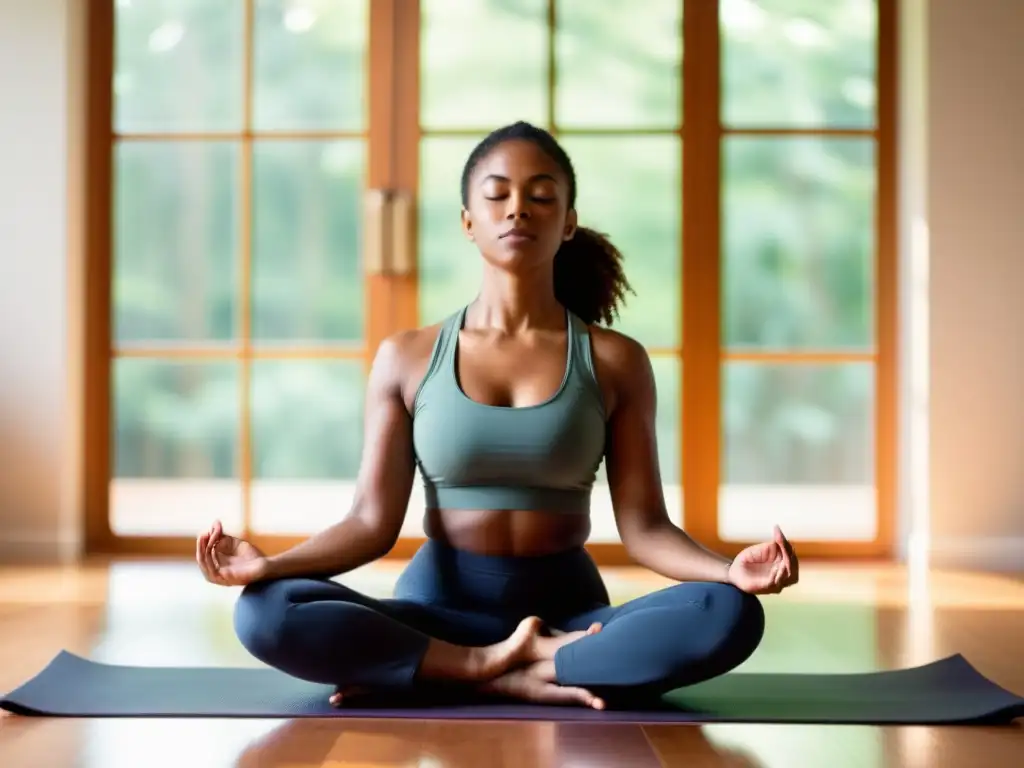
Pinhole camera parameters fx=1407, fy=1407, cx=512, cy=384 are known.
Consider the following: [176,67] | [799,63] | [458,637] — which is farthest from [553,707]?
[176,67]

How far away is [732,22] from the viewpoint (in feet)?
14.6

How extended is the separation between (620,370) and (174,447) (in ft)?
8.38

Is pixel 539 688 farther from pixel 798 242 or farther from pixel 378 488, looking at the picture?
pixel 798 242

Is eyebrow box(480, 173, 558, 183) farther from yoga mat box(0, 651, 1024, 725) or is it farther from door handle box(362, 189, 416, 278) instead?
door handle box(362, 189, 416, 278)

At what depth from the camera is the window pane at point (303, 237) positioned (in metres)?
4.54

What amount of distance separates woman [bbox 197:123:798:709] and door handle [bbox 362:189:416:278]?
6.57 feet

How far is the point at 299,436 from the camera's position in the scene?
4.52m

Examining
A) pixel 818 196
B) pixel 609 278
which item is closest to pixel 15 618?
pixel 609 278

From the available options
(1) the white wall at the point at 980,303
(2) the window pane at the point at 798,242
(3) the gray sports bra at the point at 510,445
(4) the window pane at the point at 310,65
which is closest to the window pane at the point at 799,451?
(2) the window pane at the point at 798,242

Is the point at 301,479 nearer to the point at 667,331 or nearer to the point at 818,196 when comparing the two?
the point at 667,331

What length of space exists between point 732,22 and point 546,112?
2.14 feet

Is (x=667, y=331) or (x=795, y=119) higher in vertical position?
(x=795, y=119)

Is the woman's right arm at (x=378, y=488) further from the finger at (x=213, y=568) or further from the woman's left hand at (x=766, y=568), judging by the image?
the woman's left hand at (x=766, y=568)

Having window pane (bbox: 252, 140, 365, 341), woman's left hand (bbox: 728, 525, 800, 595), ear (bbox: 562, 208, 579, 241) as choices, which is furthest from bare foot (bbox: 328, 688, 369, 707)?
window pane (bbox: 252, 140, 365, 341)
